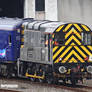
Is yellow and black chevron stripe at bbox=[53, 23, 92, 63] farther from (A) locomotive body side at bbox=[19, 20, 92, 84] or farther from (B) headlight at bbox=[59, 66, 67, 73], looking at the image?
(B) headlight at bbox=[59, 66, 67, 73]

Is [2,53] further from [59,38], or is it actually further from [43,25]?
[59,38]

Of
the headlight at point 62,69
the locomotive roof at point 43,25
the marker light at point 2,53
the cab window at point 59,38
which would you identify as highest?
the locomotive roof at point 43,25

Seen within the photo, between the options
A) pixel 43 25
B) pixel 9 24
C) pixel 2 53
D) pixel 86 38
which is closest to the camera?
pixel 86 38

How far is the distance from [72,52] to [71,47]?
0.23 meters

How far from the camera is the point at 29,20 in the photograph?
80.2 ft

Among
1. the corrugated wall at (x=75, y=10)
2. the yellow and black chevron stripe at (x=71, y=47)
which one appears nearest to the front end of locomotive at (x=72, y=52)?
the yellow and black chevron stripe at (x=71, y=47)

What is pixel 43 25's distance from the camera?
22156 mm

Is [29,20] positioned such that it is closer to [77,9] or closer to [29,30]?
[29,30]

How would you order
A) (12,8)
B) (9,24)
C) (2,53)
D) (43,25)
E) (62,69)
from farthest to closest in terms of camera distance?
(12,8) → (2,53) → (9,24) → (43,25) → (62,69)

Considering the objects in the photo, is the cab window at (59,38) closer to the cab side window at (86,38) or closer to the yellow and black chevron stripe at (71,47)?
the yellow and black chevron stripe at (71,47)

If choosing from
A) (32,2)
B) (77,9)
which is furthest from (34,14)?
(77,9)

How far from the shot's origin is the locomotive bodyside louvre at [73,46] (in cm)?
2130

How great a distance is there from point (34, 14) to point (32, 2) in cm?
94

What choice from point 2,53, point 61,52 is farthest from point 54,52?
point 2,53
